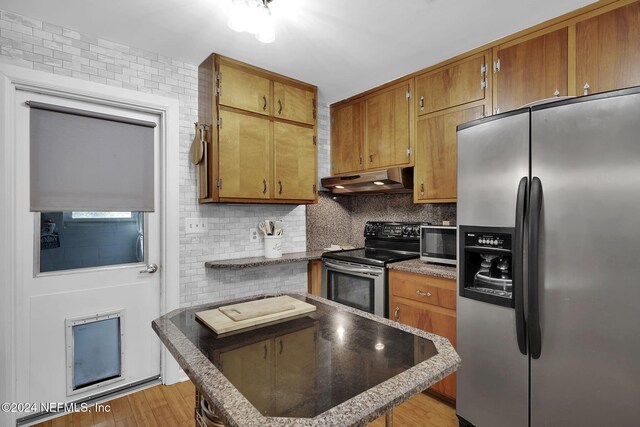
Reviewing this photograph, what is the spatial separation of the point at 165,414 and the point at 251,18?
2.39 metres

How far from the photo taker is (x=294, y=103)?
282 cm

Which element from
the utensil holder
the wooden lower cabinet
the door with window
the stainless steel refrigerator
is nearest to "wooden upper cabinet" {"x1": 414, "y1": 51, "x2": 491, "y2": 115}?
the stainless steel refrigerator

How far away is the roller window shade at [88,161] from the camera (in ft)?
6.59

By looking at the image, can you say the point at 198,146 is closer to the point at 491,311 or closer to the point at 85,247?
the point at 85,247

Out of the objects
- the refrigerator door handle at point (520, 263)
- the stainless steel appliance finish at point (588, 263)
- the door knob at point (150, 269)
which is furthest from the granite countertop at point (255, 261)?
the stainless steel appliance finish at point (588, 263)

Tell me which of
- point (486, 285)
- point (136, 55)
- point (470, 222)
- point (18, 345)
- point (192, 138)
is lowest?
point (18, 345)

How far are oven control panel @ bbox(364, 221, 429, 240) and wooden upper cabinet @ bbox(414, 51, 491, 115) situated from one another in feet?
3.20

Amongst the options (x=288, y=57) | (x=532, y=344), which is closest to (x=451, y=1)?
(x=288, y=57)

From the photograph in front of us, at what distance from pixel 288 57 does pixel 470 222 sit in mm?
1719

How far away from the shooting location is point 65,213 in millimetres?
2121

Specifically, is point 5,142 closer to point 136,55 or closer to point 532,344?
point 136,55

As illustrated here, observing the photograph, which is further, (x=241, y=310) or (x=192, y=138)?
(x=192, y=138)

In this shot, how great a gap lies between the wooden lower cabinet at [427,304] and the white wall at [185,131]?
42.9 inches

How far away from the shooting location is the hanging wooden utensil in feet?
7.87
